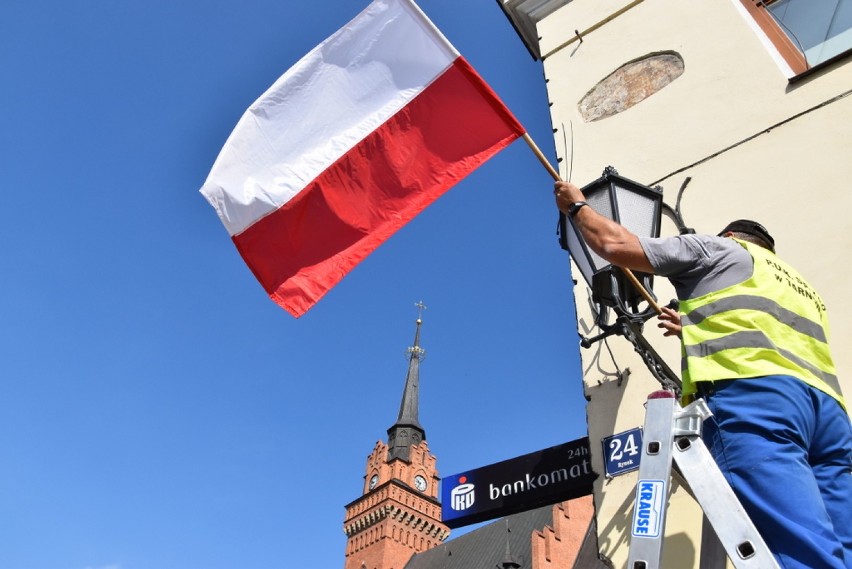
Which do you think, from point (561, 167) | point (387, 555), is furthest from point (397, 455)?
point (561, 167)

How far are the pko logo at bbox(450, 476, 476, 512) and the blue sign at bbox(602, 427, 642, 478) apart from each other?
97 cm

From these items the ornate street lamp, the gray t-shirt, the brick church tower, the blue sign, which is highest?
the brick church tower

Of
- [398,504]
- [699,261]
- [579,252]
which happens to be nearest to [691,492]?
[699,261]

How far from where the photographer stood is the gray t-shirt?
224cm

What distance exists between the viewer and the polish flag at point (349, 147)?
147 inches

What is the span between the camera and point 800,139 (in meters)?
4.19

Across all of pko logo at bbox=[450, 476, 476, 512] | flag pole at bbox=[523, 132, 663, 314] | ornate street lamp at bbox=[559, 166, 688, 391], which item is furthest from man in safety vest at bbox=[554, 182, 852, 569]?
pko logo at bbox=[450, 476, 476, 512]

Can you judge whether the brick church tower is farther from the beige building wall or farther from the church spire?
the beige building wall

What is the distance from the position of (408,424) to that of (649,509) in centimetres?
5063

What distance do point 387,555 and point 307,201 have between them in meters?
44.9

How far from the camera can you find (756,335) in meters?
2.07

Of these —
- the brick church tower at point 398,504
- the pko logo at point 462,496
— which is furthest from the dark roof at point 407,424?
the pko logo at point 462,496

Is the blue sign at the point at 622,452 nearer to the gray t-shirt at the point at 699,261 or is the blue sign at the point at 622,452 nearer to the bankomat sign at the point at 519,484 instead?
the bankomat sign at the point at 519,484

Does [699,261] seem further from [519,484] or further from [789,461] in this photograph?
[519,484]
